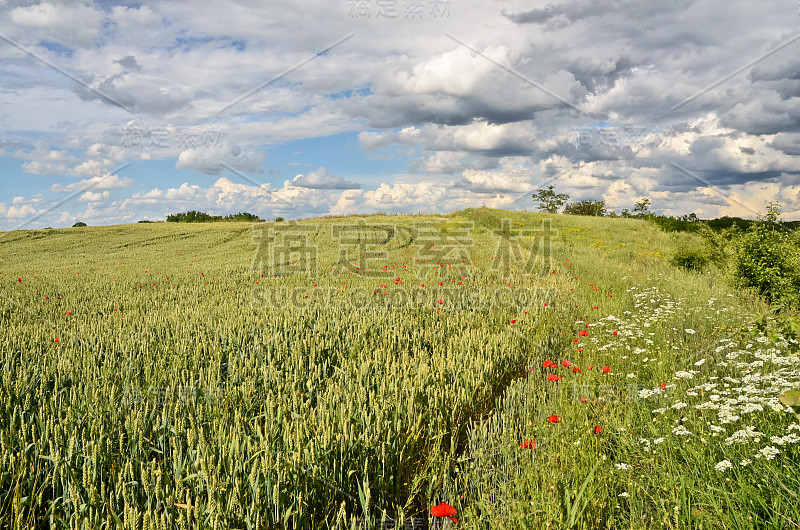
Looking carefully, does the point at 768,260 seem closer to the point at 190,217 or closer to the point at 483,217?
the point at 483,217

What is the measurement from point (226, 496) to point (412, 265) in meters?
13.5

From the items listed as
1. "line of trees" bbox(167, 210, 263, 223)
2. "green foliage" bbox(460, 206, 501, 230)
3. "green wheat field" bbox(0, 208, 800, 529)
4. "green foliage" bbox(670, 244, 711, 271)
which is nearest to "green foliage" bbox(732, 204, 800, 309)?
"green wheat field" bbox(0, 208, 800, 529)

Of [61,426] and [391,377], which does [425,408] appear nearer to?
[391,377]

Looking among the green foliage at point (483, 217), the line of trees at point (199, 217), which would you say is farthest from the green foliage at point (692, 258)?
the line of trees at point (199, 217)

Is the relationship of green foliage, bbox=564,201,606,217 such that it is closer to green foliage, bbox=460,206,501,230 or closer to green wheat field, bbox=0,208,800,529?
green foliage, bbox=460,206,501,230

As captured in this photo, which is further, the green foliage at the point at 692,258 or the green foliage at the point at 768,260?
the green foliage at the point at 692,258

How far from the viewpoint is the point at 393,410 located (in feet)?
11.3

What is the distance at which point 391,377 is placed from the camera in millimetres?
4305

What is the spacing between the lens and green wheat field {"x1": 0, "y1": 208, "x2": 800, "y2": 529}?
8.06ft

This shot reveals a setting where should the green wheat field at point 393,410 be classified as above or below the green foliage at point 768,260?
below

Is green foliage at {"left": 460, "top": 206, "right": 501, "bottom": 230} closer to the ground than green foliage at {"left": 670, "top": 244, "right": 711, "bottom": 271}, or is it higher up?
higher up

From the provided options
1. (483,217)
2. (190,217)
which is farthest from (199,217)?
(483,217)

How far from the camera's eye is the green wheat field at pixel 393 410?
8.06ft

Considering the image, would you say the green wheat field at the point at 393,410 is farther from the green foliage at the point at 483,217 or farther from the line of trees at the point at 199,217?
the line of trees at the point at 199,217
